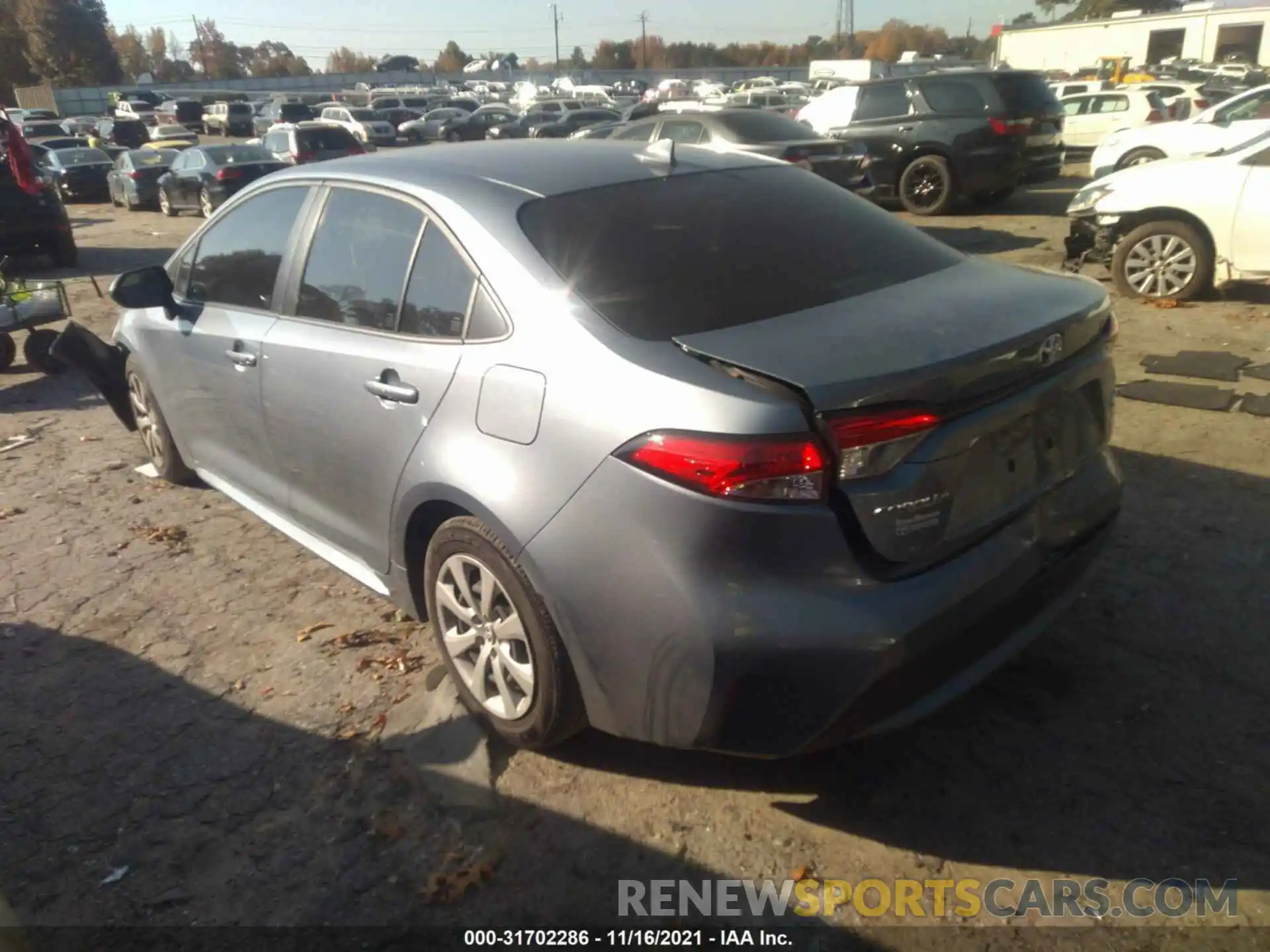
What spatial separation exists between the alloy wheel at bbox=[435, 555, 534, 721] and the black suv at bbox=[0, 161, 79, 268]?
1376 centimetres

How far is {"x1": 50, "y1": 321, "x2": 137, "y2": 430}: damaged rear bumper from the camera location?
5.62 m

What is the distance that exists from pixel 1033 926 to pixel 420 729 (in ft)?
6.27

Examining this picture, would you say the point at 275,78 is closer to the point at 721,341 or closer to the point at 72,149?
the point at 72,149

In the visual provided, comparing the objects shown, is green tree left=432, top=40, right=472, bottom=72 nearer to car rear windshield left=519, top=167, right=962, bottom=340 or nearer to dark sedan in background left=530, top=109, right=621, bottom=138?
dark sedan in background left=530, top=109, right=621, bottom=138

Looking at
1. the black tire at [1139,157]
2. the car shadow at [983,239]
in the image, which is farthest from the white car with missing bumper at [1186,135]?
the car shadow at [983,239]

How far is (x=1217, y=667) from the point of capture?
10.9ft

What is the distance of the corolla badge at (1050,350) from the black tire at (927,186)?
1187 cm

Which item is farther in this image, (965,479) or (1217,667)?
(1217,667)

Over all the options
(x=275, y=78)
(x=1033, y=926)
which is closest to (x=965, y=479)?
(x=1033, y=926)

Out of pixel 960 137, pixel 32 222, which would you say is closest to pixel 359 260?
pixel 960 137

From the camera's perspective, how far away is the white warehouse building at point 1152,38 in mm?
45438

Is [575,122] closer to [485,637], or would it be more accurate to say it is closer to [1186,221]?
[1186,221]

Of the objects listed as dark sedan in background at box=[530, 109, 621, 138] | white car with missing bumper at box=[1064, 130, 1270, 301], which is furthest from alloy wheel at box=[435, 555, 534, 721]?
dark sedan in background at box=[530, 109, 621, 138]

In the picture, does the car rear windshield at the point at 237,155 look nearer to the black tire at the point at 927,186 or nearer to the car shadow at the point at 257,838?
the black tire at the point at 927,186
